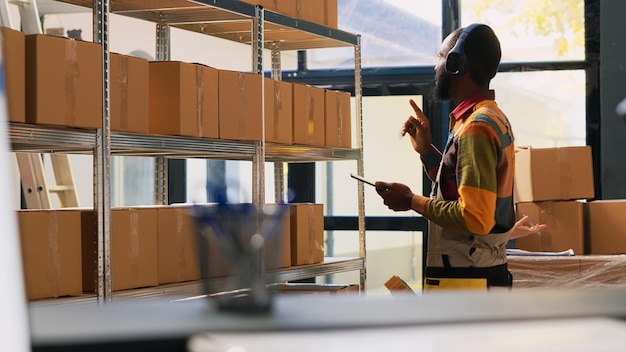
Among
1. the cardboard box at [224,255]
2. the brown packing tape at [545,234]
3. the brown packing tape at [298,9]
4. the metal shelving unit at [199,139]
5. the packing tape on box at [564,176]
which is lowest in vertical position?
the brown packing tape at [545,234]

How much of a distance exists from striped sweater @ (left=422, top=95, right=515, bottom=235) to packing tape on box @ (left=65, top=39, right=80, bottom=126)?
1.12 m

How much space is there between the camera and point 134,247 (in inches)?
120

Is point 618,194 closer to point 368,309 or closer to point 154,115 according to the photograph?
point 154,115

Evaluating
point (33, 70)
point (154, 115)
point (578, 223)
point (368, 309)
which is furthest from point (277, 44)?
point (368, 309)

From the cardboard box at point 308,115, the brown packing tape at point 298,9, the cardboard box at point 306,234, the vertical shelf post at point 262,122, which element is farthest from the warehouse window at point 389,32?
the vertical shelf post at point 262,122

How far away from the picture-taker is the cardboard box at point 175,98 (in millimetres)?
3242

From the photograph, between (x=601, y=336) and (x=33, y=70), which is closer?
(x=601, y=336)

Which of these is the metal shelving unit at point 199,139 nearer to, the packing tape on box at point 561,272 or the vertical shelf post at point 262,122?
the vertical shelf post at point 262,122

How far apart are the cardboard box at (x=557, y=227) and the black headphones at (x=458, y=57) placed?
6.92 feet

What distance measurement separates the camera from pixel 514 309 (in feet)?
2.83

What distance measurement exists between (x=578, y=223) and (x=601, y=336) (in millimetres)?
3802

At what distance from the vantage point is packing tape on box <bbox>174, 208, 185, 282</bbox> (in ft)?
10.7

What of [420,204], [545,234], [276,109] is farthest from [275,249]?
[545,234]

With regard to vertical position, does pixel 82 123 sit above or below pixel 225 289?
above
